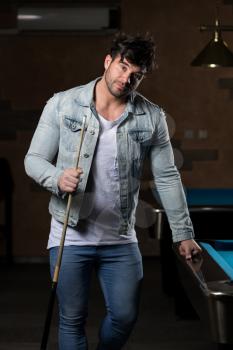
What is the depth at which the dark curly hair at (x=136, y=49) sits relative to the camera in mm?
2539

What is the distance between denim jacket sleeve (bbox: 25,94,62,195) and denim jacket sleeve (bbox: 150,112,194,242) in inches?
14.6

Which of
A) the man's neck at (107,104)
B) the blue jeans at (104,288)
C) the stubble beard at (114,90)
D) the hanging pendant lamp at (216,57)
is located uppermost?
the hanging pendant lamp at (216,57)

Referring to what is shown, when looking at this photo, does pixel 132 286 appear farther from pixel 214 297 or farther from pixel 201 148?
pixel 201 148

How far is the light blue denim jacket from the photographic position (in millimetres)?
2619

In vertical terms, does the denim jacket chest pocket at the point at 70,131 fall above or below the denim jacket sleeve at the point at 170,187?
above

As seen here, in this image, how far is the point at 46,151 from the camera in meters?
2.64

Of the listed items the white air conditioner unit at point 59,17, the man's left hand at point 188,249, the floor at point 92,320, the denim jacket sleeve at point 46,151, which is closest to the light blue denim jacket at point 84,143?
the denim jacket sleeve at point 46,151

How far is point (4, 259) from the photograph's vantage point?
7211mm

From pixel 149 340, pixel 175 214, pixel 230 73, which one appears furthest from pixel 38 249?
pixel 175 214

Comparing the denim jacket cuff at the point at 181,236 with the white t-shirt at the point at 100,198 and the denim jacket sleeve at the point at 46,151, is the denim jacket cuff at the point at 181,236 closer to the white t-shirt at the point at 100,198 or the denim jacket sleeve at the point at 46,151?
the white t-shirt at the point at 100,198

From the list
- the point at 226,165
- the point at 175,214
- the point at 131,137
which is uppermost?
the point at 131,137

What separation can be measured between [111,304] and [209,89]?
4.63m

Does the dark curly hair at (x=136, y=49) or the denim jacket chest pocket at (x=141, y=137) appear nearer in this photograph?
the dark curly hair at (x=136, y=49)

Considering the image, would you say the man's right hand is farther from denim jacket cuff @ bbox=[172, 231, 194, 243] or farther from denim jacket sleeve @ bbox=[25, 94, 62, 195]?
denim jacket cuff @ bbox=[172, 231, 194, 243]
